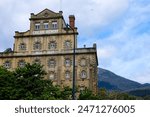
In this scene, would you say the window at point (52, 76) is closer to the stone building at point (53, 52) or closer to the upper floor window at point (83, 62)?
the stone building at point (53, 52)

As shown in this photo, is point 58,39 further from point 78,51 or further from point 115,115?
point 115,115

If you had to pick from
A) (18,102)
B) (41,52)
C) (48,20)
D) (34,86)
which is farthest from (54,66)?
(18,102)

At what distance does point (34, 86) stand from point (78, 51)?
3029 cm

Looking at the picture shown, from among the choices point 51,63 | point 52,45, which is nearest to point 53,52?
point 52,45

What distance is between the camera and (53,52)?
59.6 meters

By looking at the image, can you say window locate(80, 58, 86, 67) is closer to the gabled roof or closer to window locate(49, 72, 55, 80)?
window locate(49, 72, 55, 80)

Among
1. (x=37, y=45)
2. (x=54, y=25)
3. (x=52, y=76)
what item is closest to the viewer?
(x=52, y=76)

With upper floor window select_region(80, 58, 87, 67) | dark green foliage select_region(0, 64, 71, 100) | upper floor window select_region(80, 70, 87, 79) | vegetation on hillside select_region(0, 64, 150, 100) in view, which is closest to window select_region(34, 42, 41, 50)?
upper floor window select_region(80, 58, 87, 67)

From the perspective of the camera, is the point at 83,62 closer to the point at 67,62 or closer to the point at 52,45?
the point at 67,62

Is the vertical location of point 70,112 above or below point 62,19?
below

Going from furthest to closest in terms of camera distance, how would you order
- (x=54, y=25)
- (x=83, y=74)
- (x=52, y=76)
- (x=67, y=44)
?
(x=54, y=25), (x=67, y=44), (x=52, y=76), (x=83, y=74)

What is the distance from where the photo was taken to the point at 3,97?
93.8 ft

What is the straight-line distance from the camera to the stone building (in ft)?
191

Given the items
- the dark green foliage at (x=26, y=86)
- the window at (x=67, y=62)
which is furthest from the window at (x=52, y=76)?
the dark green foliage at (x=26, y=86)
